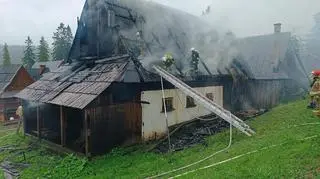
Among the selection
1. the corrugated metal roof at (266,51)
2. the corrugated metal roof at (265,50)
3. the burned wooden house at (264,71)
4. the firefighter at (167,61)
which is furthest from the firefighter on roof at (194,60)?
the corrugated metal roof at (265,50)

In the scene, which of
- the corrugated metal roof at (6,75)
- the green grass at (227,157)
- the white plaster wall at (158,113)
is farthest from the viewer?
the corrugated metal roof at (6,75)

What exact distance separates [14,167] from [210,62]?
13508mm

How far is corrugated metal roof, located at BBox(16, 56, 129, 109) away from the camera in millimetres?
13953

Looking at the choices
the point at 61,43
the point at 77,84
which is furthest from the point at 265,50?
the point at 61,43

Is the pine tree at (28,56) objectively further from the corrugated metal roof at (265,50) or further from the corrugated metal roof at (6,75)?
the corrugated metal roof at (265,50)

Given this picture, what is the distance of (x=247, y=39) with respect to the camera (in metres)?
34.5

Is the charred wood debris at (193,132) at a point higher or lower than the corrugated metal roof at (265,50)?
lower

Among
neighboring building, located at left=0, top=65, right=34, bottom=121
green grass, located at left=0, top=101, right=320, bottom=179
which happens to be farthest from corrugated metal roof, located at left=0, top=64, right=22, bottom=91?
green grass, located at left=0, top=101, right=320, bottom=179

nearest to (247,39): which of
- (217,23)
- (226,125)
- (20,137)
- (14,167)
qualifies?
(217,23)

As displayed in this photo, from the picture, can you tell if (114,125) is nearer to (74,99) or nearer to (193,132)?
(74,99)

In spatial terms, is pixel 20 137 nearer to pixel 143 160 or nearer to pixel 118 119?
pixel 118 119

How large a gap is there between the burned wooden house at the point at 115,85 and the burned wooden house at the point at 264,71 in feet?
7.15

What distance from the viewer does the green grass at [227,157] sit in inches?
309

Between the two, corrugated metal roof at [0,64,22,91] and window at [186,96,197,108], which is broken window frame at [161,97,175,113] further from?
corrugated metal roof at [0,64,22,91]
